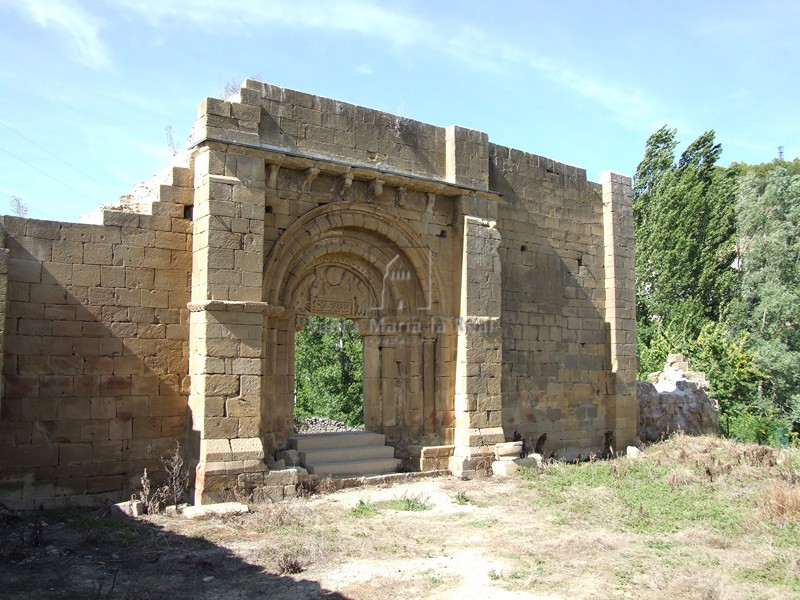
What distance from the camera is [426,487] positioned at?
30.8 feet

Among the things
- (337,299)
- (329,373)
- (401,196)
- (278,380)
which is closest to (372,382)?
(337,299)

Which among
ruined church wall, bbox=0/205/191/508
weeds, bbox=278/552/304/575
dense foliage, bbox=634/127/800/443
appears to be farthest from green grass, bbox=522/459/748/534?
dense foliage, bbox=634/127/800/443

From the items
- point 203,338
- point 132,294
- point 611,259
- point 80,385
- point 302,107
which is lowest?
point 80,385

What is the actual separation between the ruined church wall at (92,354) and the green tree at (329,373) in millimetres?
Result: 8690

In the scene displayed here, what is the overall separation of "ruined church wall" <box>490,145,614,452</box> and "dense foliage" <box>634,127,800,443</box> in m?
8.32

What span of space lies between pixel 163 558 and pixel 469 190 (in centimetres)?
692

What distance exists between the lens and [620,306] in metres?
13.1

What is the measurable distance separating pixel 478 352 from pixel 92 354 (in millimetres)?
5369

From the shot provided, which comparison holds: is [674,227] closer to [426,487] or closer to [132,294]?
[426,487]

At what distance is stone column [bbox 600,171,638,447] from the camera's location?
12.9 meters

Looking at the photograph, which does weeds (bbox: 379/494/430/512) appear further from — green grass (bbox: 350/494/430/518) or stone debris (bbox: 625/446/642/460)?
stone debris (bbox: 625/446/642/460)

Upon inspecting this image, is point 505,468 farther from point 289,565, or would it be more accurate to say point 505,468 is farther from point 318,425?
point 318,425

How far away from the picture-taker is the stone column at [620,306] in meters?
12.9

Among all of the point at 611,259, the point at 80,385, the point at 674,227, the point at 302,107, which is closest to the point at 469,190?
the point at 302,107
